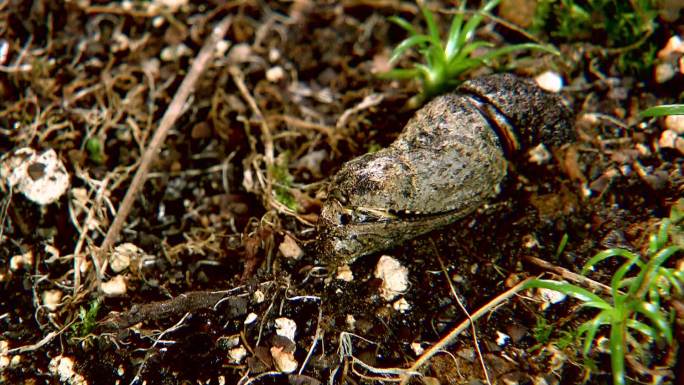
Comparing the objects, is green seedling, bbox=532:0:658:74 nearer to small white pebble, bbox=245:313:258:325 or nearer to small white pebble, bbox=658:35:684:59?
small white pebble, bbox=658:35:684:59

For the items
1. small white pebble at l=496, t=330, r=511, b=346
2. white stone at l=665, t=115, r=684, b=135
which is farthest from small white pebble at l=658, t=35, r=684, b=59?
small white pebble at l=496, t=330, r=511, b=346

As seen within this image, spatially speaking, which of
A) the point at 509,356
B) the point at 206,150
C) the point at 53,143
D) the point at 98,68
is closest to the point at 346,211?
the point at 509,356

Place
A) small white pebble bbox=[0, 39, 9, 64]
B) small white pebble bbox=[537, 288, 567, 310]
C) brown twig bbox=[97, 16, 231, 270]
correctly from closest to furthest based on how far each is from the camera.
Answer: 1. small white pebble bbox=[537, 288, 567, 310]
2. brown twig bbox=[97, 16, 231, 270]
3. small white pebble bbox=[0, 39, 9, 64]

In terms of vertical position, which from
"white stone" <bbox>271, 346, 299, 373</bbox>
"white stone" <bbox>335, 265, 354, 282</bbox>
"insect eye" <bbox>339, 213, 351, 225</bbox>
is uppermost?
"insect eye" <bbox>339, 213, 351, 225</bbox>

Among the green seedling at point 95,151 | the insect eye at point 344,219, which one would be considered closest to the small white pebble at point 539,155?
the insect eye at point 344,219

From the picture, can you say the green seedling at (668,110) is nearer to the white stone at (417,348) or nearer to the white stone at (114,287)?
the white stone at (417,348)

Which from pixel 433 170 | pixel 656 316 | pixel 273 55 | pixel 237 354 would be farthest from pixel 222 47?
pixel 656 316

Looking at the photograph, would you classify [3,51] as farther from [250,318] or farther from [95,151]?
[250,318]
